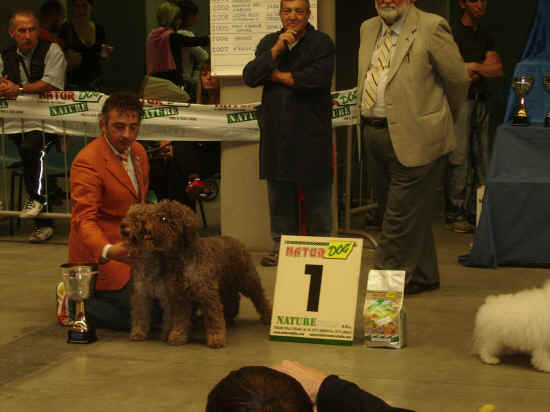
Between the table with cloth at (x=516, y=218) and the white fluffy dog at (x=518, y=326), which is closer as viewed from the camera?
the white fluffy dog at (x=518, y=326)

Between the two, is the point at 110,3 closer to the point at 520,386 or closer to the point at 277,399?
the point at 520,386

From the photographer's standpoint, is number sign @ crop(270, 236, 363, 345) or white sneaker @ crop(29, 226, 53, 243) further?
white sneaker @ crop(29, 226, 53, 243)

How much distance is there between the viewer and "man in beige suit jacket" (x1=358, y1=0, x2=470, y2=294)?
4.34 meters

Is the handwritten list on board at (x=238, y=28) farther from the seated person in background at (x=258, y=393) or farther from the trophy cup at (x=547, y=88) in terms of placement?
the seated person in background at (x=258, y=393)

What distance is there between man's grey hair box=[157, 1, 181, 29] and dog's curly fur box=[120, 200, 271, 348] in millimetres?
3861

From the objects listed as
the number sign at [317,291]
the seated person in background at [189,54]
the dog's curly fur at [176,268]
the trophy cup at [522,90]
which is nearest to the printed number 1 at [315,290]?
the number sign at [317,291]

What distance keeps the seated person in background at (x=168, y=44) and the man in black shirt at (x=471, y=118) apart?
217 cm

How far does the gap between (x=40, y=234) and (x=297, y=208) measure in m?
2.16

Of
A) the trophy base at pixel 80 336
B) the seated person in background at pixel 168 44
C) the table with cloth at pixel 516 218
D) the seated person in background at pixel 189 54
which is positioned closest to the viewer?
the trophy base at pixel 80 336

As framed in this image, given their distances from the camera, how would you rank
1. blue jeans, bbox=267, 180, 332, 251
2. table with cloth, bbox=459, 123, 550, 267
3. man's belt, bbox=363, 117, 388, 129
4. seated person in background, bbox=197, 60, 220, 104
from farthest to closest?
seated person in background, bbox=197, 60, 220, 104, table with cloth, bbox=459, 123, 550, 267, blue jeans, bbox=267, 180, 332, 251, man's belt, bbox=363, 117, 388, 129

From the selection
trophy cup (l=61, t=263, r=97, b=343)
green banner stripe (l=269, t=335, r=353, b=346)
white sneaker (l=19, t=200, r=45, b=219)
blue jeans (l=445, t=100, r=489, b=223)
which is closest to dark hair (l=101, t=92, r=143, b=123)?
trophy cup (l=61, t=263, r=97, b=343)

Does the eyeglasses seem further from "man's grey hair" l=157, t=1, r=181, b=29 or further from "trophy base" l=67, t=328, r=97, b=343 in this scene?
"man's grey hair" l=157, t=1, r=181, b=29

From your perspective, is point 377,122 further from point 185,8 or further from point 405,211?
point 185,8

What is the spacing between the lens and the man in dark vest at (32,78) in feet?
19.8
